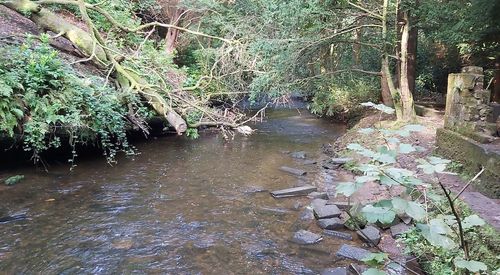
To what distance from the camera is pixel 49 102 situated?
767 centimetres

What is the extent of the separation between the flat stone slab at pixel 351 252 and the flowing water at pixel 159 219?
0.43ft

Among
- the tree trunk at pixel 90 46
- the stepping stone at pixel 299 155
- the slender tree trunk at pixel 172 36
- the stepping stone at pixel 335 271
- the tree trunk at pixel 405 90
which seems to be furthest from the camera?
the slender tree trunk at pixel 172 36

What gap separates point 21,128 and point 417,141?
8380mm

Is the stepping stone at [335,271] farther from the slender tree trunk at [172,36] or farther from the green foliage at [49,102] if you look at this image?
the slender tree trunk at [172,36]

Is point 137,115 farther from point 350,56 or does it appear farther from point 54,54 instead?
point 350,56

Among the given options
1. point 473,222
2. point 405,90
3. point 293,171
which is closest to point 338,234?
point 293,171

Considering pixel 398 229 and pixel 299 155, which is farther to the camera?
pixel 299 155

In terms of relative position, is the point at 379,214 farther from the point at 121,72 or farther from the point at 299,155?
the point at 121,72

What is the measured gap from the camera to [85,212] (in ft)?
20.3

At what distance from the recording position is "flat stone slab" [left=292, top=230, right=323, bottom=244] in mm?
5425

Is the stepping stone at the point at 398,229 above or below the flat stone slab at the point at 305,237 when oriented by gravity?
above

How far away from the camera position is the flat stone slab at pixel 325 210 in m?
6.15

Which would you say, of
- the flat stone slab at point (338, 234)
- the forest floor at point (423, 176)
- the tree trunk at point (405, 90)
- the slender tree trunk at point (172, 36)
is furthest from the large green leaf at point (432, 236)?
the slender tree trunk at point (172, 36)

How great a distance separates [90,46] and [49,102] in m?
2.77
